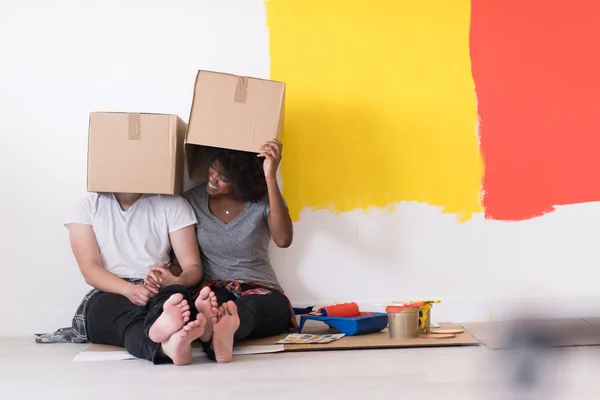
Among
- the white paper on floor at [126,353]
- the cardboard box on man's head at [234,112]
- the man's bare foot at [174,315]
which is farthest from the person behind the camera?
the cardboard box on man's head at [234,112]

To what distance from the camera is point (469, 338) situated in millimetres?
1956

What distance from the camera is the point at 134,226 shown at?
218 centimetres

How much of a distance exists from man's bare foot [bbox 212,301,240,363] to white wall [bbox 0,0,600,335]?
2.39 ft

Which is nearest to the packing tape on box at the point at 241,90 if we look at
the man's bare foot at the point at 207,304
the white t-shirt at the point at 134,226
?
the white t-shirt at the point at 134,226

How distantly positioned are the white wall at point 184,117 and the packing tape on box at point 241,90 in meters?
0.37

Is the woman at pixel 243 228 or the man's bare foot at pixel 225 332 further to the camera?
the woman at pixel 243 228

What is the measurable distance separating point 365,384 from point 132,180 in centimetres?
99

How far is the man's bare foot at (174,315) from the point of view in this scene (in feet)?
4.99

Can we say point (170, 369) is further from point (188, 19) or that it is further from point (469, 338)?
point (188, 19)

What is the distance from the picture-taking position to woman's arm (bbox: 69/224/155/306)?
1.90 m

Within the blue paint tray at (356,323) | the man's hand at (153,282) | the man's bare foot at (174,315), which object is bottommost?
the blue paint tray at (356,323)

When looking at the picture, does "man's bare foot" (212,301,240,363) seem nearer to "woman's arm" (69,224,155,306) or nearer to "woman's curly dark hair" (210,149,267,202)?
"woman's arm" (69,224,155,306)

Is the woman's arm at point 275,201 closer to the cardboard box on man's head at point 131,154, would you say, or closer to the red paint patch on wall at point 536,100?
the cardboard box on man's head at point 131,154

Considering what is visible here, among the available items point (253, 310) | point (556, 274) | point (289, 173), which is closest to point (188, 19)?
point (289, 173)
